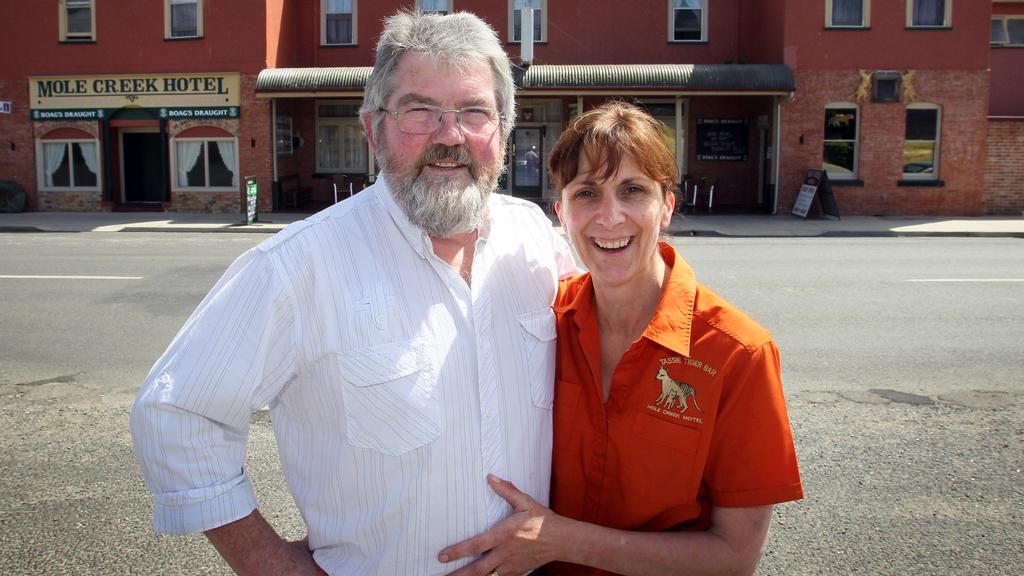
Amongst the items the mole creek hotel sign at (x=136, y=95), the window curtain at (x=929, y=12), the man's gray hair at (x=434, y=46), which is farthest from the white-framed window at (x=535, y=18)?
the man's gray hair at (x=434, y=46)

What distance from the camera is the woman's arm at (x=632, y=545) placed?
7.20 feet

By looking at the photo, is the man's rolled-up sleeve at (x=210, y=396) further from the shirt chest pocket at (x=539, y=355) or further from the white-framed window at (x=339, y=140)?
the white-framed window at (x=339, y=140)

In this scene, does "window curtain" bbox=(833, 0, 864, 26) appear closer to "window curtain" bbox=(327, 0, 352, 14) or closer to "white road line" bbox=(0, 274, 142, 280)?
"window curtain" bbox=(327, 0, 352, 14)

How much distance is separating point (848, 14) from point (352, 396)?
23.0 m

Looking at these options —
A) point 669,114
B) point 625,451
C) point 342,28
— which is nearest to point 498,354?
point 625,451

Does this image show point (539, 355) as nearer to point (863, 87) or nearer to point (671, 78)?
point (671, 78)

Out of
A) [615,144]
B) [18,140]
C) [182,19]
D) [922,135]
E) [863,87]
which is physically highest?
[182,19]

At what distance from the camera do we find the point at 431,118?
230 cm

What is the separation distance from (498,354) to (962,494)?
3.28 metres

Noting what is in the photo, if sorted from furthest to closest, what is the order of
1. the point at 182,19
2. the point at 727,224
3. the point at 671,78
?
1. the point at 182,19
2. the point at 671,78
3. the point at 727,224

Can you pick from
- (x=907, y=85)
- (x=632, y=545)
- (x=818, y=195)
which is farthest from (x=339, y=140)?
(x=632, y=545)

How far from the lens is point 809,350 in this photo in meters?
7.56

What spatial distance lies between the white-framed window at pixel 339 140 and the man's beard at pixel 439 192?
24.0 metres

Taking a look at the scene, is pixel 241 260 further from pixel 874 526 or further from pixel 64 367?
pixel 64 367
